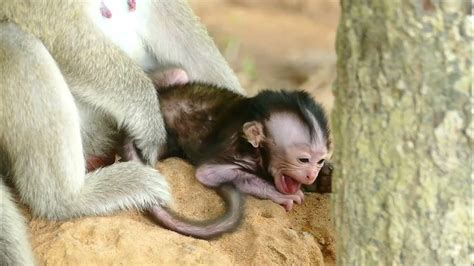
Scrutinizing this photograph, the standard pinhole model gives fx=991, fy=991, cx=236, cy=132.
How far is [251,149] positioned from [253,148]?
0.5 inches

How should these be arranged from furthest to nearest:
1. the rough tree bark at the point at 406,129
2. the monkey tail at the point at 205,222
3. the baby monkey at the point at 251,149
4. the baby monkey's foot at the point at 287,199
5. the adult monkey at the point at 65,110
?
the baby monkey's foot at the point at 287,199 → the baby monkey at the point at 251,149 → the monkey tail at the point at 205,222 → the adult monkey at the point at 65,110 → the rough tree bark at the point at 406,129

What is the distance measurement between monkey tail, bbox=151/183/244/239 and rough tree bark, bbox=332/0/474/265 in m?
1.24

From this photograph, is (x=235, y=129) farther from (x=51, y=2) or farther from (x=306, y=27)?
(x=306, y=27)

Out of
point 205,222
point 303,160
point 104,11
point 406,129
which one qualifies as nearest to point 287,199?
point 303,160

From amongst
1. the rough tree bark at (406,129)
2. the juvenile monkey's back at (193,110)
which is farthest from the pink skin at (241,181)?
the rough tree bark at (406,129)

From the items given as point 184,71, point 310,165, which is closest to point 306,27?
point 184,71

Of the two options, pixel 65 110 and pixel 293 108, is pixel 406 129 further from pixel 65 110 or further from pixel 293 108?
pixel 65 110

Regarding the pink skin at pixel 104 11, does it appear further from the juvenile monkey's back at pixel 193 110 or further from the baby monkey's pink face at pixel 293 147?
the baby monkey's pink face at pixel 293 147

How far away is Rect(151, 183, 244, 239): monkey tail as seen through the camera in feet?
16.0

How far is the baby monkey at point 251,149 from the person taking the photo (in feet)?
16.7

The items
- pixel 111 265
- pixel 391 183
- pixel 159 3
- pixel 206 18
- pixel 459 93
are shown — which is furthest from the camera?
pixel 206 18

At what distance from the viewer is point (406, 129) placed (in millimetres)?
3430

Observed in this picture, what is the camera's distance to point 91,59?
17.0 feet

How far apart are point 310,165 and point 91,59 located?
4.16 feet
